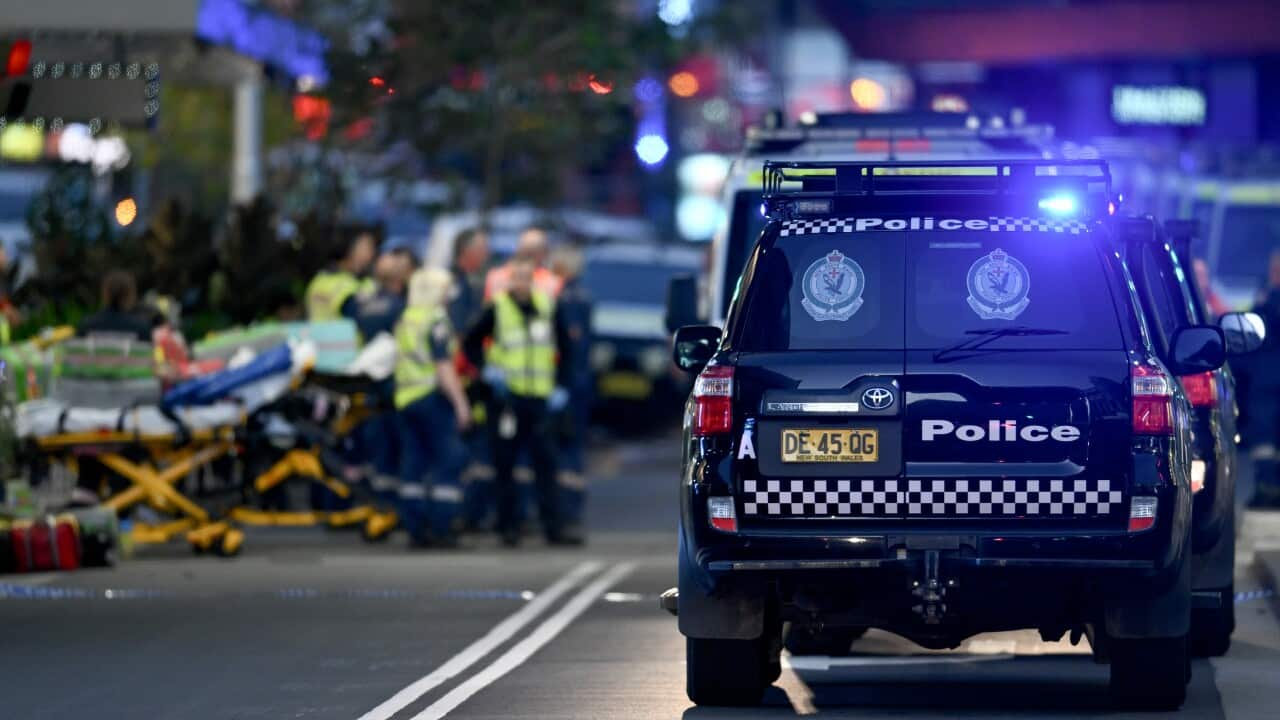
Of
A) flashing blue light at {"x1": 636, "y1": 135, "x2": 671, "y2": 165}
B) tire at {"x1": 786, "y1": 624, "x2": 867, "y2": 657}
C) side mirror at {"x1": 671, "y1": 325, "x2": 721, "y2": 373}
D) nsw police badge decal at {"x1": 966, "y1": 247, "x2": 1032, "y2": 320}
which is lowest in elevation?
tire at {"x1": 786, "y1": 624, "x2": 867, "y2": 657}

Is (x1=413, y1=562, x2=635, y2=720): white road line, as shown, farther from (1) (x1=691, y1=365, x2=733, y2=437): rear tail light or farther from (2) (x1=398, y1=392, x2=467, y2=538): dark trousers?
(2) (x1=398, y1=392, x2=467, y2=538): dark trousers

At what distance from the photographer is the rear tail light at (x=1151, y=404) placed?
1056 centimetres

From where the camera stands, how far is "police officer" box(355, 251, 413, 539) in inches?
799

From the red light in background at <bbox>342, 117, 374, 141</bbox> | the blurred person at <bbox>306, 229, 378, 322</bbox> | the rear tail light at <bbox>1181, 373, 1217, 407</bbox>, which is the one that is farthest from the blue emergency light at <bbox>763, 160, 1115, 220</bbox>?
the red light in background at <bbox>342, 117, 374, 141</bbox>

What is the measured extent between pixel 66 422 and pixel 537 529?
14.4ft

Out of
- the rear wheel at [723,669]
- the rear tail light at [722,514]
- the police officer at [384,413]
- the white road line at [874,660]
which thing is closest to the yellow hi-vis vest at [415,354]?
the police officer at [384,413]

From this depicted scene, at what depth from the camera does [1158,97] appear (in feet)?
159

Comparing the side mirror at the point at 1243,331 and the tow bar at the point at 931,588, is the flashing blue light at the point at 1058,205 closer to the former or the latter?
the tow bar at the point at 931,588

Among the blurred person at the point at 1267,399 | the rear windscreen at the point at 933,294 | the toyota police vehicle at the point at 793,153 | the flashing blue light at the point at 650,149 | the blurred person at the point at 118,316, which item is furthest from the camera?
the blurred person at the point at 1267,399

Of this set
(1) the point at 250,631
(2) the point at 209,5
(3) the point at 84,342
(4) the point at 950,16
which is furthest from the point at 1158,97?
(1) the point at 250,631

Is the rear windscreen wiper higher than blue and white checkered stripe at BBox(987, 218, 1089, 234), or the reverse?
blue and white checkered stripe at BBox(987, 218, 1089, 234)

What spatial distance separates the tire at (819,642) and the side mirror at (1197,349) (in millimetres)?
2553

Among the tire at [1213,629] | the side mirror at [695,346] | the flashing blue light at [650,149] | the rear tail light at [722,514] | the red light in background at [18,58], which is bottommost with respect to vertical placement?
the tire at [1213,629]

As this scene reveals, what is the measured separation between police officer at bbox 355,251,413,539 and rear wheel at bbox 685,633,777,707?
357 inches
